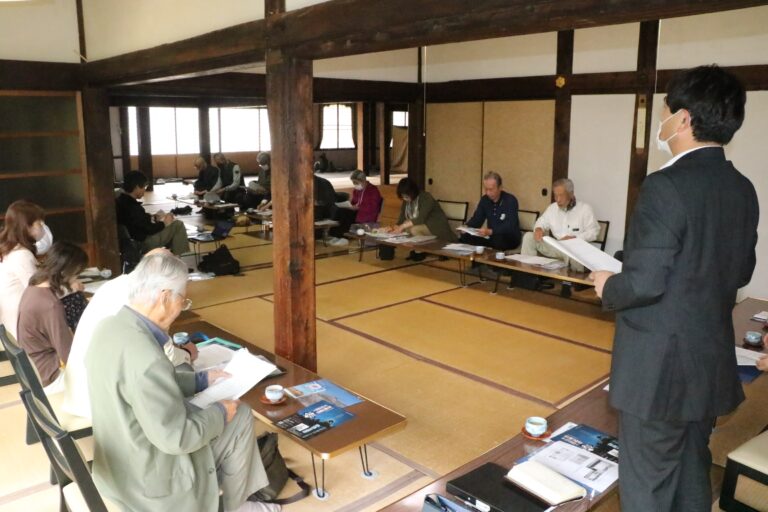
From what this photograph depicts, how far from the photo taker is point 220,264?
21.7 ft

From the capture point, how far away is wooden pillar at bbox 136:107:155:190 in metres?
15.5

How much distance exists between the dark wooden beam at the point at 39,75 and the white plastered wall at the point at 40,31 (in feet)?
0.19

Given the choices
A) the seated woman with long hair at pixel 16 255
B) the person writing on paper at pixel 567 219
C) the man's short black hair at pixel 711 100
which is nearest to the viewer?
the man's short black hair at pixel 711 100

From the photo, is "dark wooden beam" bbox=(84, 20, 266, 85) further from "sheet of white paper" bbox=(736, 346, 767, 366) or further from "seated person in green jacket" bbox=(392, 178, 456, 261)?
"seated person in green jacket" bbox=(392, 178, 456, 261)

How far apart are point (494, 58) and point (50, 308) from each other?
5.70 meters

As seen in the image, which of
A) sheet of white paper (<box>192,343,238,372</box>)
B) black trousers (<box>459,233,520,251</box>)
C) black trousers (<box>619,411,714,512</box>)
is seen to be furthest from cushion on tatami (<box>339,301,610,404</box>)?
black trousers (<box>619,411,714,512</box>)

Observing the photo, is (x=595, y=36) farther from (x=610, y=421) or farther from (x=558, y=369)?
(x=610, y=421)

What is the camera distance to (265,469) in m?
2.69

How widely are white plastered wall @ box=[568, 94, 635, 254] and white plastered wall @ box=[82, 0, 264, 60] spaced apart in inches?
155

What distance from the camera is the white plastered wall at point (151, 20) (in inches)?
148

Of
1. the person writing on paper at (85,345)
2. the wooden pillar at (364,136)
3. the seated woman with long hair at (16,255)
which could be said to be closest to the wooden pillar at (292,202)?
the person writing on paper at (85,345)

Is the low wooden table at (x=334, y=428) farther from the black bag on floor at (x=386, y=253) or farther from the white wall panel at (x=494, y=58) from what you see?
the white wall panel at (x=494, y=58)

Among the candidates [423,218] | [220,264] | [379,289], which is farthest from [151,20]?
[423,218]

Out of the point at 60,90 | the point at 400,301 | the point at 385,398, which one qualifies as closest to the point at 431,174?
the point at 400,301
